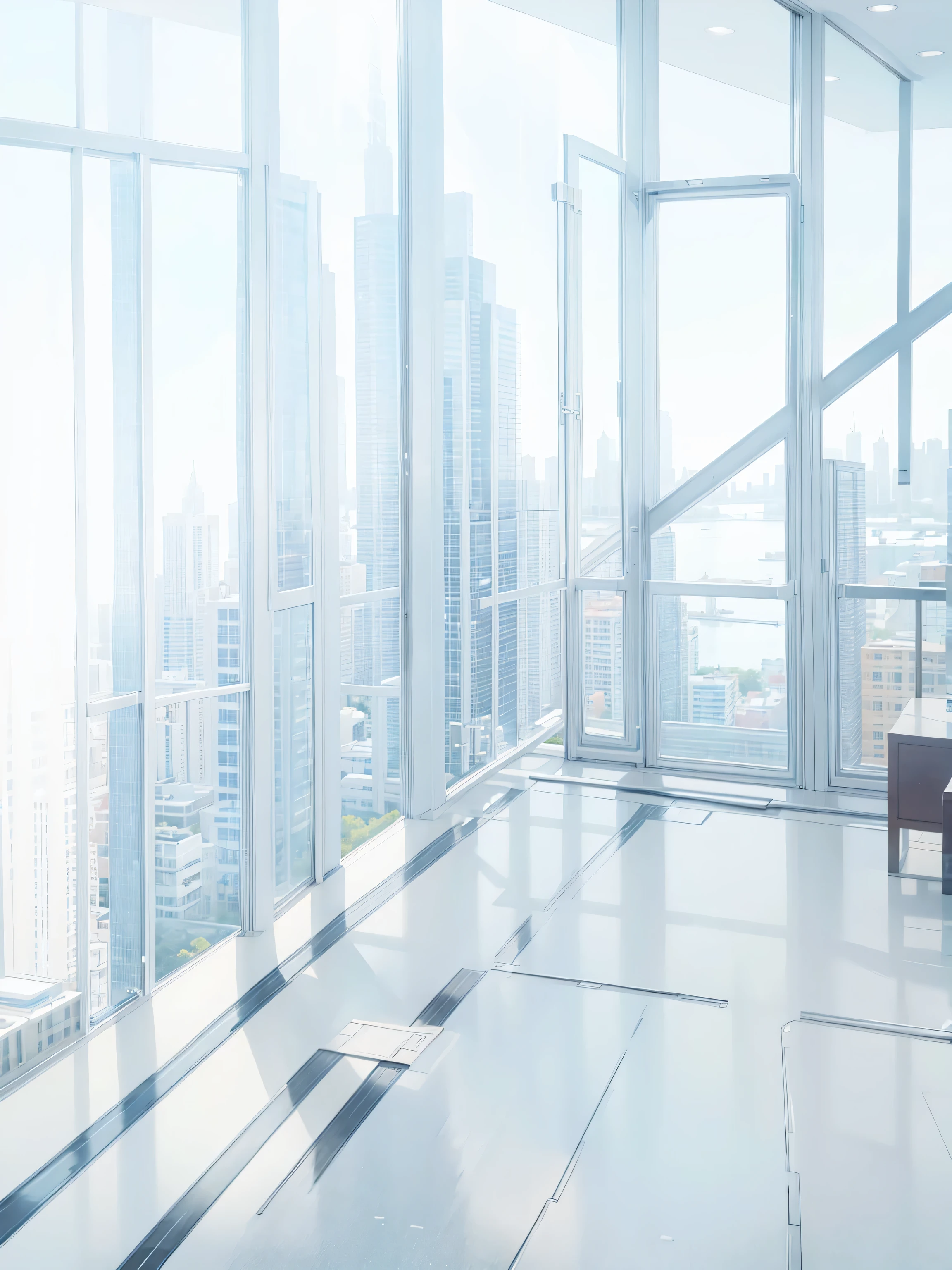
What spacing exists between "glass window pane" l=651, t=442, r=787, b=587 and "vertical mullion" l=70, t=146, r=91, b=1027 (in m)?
3.20

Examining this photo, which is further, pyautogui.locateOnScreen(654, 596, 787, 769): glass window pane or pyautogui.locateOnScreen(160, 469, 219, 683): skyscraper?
pyautogui.locateOnScreen(654, 596, 787, 769): glass window pane

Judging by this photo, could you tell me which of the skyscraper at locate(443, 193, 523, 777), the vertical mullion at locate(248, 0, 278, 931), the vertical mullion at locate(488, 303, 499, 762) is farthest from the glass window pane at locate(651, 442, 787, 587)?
the vertical mullion at locate(248, 0, 278, 931)

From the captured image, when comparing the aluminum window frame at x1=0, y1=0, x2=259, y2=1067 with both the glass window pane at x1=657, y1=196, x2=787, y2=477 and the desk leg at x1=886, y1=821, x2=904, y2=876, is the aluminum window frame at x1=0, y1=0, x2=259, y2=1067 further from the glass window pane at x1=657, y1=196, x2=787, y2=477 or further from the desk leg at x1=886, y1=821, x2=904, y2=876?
the glass window pane at x1=657, y1=196, x2=787, y2=477

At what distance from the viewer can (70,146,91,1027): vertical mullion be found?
2.46 m

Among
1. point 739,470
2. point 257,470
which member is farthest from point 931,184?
point 257,470

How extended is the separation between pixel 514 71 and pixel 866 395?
6.65 feet

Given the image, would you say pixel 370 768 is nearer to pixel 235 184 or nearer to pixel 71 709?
pixel 71 709

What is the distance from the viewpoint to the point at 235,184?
2977 mm

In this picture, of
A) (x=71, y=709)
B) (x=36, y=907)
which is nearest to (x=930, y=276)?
(x=71, y=709)

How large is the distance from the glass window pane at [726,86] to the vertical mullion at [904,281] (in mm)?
472

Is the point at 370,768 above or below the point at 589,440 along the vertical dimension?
below

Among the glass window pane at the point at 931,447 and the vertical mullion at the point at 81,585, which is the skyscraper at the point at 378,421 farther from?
the glass window pane at the point at 931,447

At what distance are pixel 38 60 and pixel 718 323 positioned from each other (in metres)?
3.32

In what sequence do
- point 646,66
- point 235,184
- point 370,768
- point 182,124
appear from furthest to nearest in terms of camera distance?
point 646,66 → point 370,768 → point 235,184 → point 182,124
